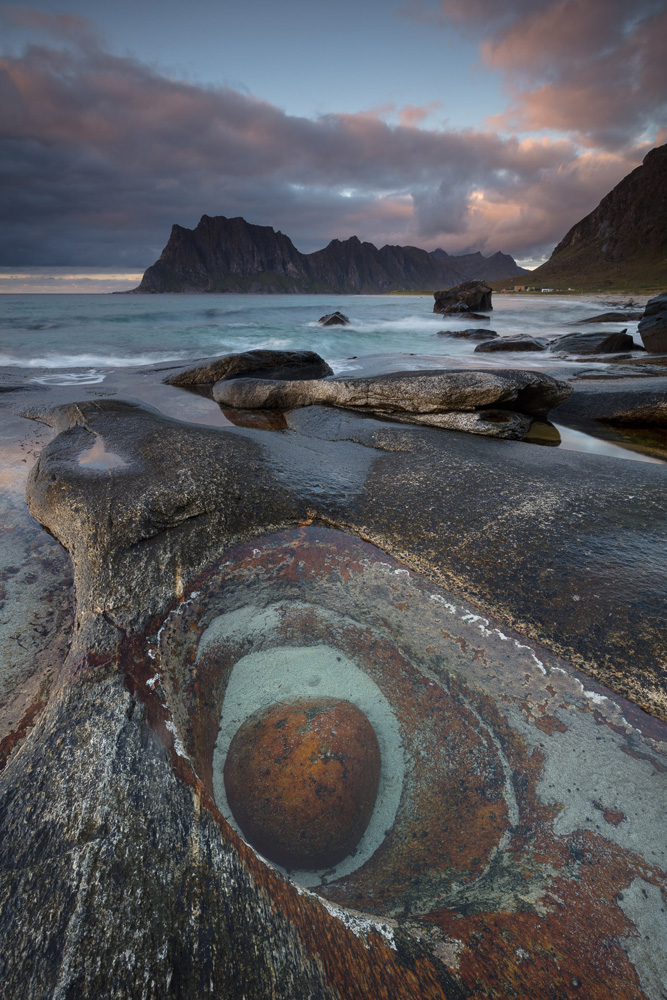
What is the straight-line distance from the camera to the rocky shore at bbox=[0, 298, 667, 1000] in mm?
1132

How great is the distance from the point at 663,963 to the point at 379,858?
0.85 meters

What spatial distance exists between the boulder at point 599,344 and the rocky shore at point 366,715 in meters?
10.4

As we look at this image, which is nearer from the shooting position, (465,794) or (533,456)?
(465,794)

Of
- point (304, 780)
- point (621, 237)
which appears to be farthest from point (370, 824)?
point (621, 237)

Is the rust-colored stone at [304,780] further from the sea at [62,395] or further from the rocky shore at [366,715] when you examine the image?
the sea at [62,395]

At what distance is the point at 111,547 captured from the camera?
242cm

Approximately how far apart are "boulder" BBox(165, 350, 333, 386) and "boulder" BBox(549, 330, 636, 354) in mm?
8505

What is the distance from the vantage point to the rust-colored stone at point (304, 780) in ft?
5.42

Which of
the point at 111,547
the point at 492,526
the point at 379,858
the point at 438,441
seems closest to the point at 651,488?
the point at 492,526

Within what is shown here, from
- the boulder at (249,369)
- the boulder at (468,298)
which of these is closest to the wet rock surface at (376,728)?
the boulder at (249,369)

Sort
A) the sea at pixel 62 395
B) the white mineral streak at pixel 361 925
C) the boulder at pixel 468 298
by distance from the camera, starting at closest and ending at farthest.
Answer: the white mineral streak at pixel 361 925
the sea at pixel 62 395
the boulder at pixel 468 298

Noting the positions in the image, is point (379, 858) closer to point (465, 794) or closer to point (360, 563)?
point (465, 794)

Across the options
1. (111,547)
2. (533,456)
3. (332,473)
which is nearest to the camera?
(111,547)

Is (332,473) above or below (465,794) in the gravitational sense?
above
